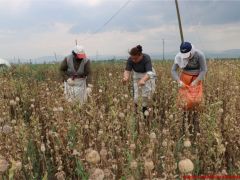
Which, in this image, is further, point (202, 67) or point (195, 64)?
point (195, 64)

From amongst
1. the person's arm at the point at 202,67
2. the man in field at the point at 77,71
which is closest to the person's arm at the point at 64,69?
the man in field at the point at 77,71

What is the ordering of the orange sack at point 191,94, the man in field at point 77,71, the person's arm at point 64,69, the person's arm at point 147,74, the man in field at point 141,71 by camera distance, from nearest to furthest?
1. the orange sack at point 191,94
2. the person's arm at point 147,74
3. the man in field at point 141,71
4. the man in field at point 77,71
5. the person's arm at point 64,69

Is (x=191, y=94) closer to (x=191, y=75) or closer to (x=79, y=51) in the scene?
(x=191, y=75)

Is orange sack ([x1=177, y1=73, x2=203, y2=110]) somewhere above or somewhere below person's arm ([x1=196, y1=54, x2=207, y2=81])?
below

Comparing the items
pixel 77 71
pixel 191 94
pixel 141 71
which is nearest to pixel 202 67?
pixel 191 94

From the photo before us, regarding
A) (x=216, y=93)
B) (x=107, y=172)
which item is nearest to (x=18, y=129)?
(x=107, y=172)

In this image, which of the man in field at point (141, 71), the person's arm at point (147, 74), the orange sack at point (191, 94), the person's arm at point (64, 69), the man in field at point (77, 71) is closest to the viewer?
the orange sack at point (191, 94)

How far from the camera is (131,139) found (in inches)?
146

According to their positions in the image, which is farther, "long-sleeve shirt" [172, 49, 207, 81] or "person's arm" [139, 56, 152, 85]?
"person's arm" [139, 56, 152, 85]

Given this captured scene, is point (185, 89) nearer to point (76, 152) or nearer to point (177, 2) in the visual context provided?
point (76, 152)

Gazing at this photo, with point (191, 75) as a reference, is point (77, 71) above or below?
above

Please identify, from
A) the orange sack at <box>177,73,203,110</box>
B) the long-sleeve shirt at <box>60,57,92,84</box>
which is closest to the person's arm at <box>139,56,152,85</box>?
the orange sack at <box>177,73,203,110</box>

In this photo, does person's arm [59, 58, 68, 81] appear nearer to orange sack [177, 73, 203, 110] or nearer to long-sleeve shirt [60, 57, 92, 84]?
long-sleeve shirt [60, 57, 92, 84]

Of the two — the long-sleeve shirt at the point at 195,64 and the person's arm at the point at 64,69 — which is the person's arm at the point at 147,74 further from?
the person's arm at the point at 64,69
